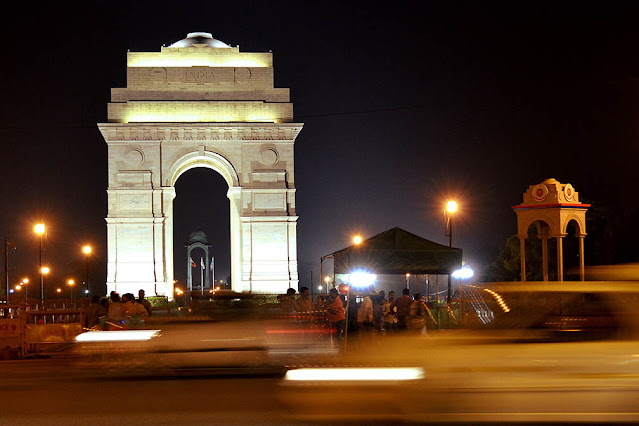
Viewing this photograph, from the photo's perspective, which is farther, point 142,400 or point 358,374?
point 142,400

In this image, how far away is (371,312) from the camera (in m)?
17.7

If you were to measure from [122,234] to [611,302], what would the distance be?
37.9 metres

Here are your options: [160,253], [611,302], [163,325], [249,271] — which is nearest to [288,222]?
[249,271]

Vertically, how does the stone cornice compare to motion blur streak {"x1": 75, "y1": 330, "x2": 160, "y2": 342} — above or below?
above

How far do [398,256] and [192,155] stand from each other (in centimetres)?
2563

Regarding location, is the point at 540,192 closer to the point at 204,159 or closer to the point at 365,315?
the point at 365,315

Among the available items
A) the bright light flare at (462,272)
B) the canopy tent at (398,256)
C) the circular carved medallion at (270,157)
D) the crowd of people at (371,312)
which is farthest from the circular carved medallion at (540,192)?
the circular carved medallion at (270,157)

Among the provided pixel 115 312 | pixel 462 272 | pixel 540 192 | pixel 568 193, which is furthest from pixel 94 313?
pixel 568 193

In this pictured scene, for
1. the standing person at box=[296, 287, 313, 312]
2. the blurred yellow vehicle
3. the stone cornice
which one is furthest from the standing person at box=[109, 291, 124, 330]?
the stone cornice

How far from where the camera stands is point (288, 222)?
146ft

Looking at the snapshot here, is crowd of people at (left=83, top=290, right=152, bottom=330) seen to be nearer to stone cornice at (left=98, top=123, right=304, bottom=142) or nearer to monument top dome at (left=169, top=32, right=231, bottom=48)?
stone cornice at (left=98, top=123, right=304, bottom=142)

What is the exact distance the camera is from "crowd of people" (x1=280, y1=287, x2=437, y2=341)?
17.1 m

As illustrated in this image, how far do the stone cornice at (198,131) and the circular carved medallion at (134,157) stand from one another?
2.05 ft

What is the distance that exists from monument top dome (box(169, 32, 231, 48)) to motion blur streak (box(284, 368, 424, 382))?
3772 cm
